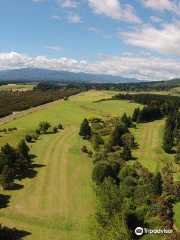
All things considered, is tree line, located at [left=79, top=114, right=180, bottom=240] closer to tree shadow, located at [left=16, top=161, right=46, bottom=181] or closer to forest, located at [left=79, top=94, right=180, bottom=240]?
forest, located at [left=79, top=94, right=180, bottom=240]

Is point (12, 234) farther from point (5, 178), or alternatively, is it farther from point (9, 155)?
point (9, 155)

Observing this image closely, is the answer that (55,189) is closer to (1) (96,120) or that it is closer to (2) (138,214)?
(2) (138,214)

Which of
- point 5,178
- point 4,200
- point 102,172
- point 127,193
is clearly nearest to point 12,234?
point 4,200

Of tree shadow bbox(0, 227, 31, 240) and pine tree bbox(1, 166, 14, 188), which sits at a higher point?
pine tree bbox(1, 166, 14, 188)

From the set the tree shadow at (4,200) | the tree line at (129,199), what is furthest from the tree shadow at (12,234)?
the tree line at (129,199)

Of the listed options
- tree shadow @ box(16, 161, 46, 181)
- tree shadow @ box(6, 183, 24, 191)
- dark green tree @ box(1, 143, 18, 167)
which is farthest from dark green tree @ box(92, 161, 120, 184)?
dark green tree @ box(1, 143, 18, 167)
